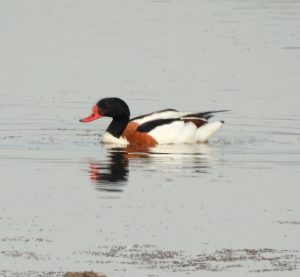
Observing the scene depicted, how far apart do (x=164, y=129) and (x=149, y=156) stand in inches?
57.1

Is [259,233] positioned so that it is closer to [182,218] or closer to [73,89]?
[182,218]

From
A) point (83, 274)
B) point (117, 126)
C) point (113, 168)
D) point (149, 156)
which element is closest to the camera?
point (83, 274)

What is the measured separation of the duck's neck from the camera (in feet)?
70.5

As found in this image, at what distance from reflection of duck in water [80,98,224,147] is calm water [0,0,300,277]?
0.27 meters

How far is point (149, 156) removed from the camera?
797 inches

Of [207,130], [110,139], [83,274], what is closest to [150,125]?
[110,139]

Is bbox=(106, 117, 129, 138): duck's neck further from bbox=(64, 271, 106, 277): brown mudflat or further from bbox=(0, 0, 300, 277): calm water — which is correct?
bbox=(64, 271, 106, 277): brown mudflat

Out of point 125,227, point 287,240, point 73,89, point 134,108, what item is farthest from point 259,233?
point 73,89

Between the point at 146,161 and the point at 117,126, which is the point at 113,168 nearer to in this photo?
the point at 146,161

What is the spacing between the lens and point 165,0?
48.8 meters

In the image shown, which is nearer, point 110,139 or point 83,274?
point 83,274

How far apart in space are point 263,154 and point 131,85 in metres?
7.46

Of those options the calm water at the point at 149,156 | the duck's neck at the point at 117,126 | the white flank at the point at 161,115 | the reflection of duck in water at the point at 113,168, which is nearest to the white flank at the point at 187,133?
the white flank at the point at 161,115

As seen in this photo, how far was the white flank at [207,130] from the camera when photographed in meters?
21.6
